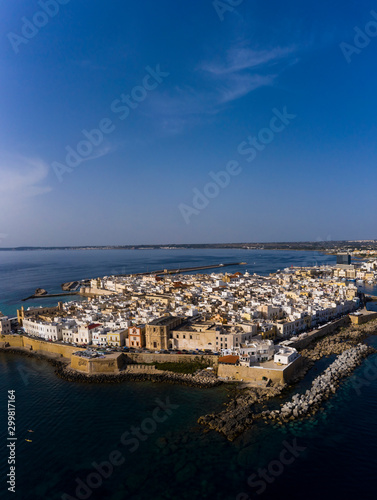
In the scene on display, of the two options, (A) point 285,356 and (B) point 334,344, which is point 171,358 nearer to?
(A) point 285,356

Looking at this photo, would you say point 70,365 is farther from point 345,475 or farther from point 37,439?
point 345,475

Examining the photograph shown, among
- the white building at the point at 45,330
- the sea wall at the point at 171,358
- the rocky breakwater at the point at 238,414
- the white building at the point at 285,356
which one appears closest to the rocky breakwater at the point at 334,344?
the white building at the point at 285,356

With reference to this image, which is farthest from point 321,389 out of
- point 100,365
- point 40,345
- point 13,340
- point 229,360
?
point 13,340

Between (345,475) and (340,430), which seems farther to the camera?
(340,430)

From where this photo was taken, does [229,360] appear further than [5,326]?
No

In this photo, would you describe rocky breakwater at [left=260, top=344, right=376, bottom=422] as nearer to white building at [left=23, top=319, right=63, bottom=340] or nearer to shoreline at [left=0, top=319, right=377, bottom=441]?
shoreline at [left=0, top=319, right=377, bottom=441]

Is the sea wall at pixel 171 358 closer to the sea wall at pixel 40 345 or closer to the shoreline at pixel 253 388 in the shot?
the shoreline at pixel 253 388

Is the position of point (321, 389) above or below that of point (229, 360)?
below

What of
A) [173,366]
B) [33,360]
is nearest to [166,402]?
[173,366]
